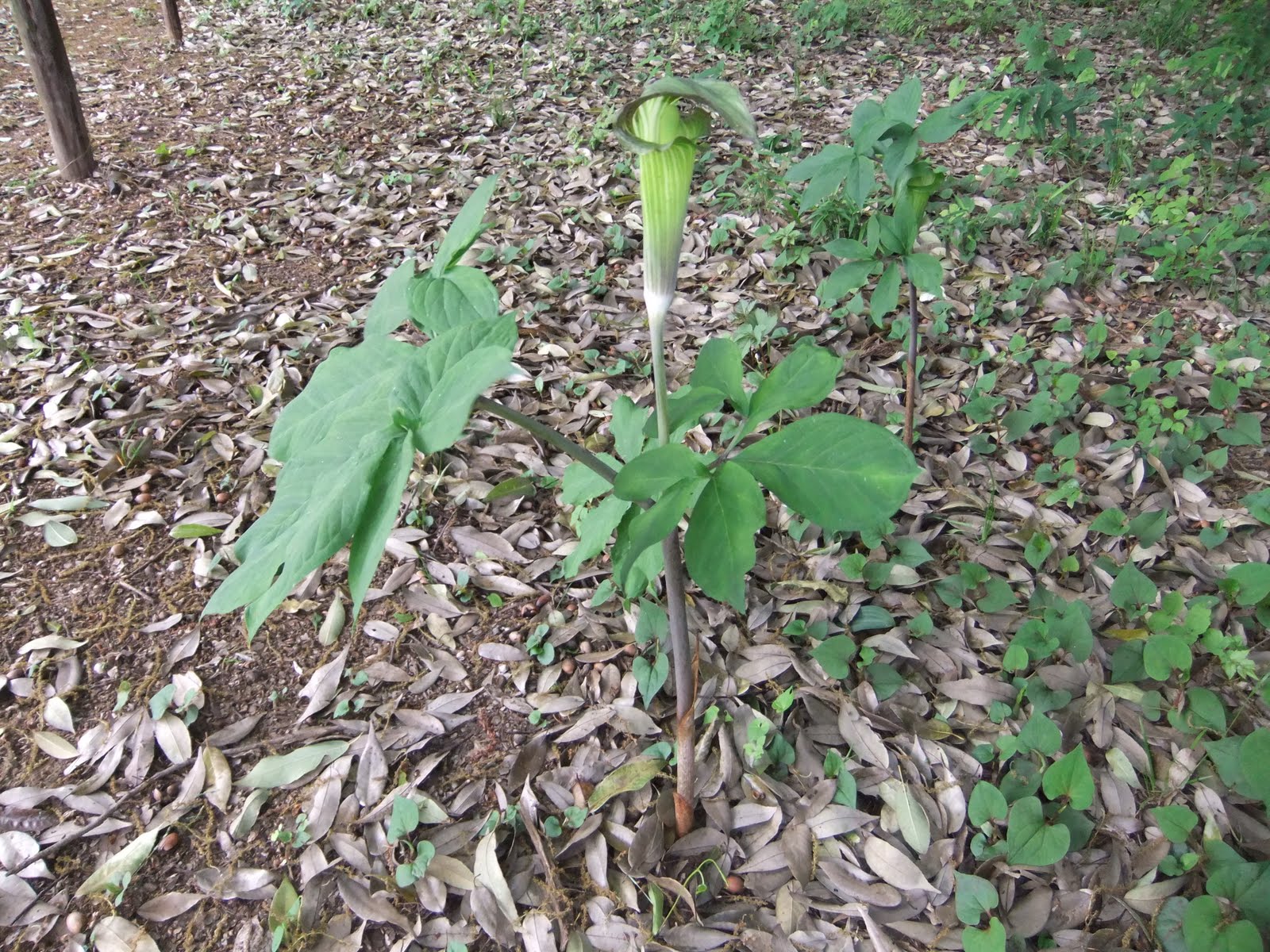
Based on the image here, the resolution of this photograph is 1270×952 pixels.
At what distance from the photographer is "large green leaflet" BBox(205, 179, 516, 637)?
746 millimetres

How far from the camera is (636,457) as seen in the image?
3.07ft

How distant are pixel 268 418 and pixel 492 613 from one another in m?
1.11

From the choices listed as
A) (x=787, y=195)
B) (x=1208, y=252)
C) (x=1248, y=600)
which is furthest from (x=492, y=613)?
(x=1208, y=252)

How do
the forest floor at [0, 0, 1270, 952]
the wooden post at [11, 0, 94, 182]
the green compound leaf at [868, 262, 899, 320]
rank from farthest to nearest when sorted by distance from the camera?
1. the wooden post at [11, 0, 94, 182]
2. the green compound leaf at [868, 262, 899, 320]
3. the forest floor at [0, 0, 1270, 952]

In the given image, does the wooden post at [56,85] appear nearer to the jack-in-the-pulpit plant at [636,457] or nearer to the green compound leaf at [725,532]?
the jack-in-the-pulpit plant at [636,457]

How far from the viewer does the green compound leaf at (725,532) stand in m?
0.87

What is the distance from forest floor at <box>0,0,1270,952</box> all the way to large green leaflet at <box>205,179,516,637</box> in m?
0.91

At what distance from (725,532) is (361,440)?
0.43 metres

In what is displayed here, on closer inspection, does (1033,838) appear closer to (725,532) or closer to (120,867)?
(725,532)

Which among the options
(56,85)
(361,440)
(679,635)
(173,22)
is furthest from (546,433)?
(173,22)

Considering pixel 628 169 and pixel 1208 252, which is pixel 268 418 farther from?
pixel 1208 252

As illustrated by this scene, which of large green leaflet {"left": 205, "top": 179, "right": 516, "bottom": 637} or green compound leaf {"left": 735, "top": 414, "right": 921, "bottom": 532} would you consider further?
green compound leaf {"left": 735, "top": 414, "right": 921, "bottom": 532}

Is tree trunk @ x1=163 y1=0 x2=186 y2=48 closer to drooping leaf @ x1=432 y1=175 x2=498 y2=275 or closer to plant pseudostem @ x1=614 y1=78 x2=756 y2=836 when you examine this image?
drooping leaf @ x1=432 y1=175 x2=498 y2=275

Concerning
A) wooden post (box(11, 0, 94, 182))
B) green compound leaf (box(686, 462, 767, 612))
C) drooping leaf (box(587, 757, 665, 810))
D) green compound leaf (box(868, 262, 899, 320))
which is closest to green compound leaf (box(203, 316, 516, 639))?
green compound leaf (box(686, 462, 767, 612))
